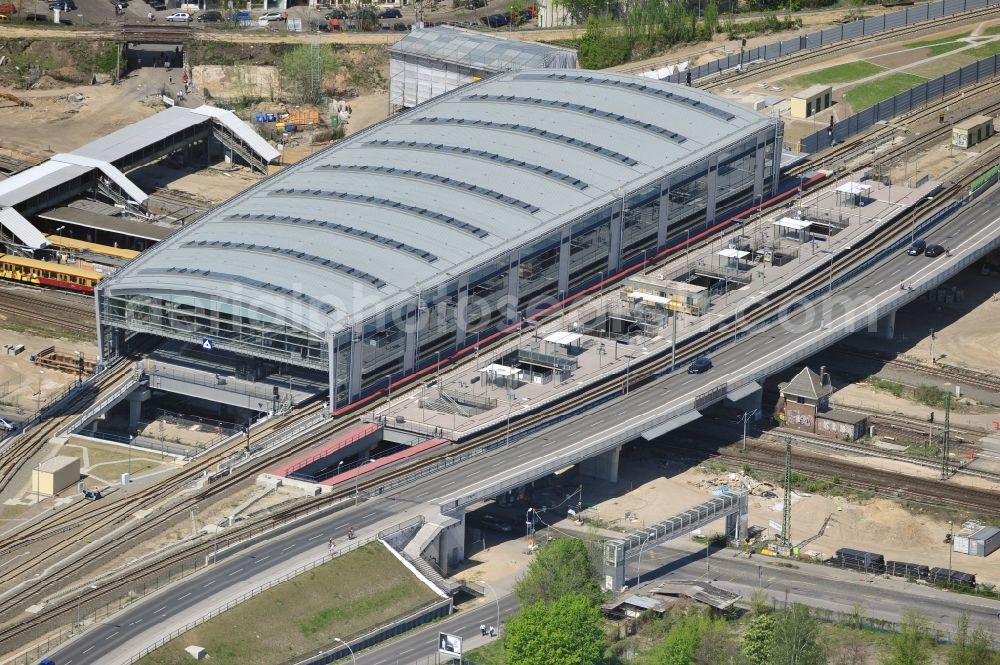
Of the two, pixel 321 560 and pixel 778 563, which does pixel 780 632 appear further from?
pixel 321 560

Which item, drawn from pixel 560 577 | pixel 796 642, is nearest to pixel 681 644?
pixel 796 642

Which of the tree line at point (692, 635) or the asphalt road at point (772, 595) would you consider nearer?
the tree line at point (692, 635)

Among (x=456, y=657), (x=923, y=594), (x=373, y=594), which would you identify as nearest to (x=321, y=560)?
(x=373, y=594)

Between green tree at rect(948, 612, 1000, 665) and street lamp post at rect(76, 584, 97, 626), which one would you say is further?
street lamp post at rect(76, 584, 97, 626)

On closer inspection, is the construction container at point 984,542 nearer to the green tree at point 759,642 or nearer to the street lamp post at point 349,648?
the green tree at point 759,642

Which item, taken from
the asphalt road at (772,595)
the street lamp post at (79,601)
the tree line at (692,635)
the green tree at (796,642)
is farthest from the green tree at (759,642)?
the street lamp post at (79,601)

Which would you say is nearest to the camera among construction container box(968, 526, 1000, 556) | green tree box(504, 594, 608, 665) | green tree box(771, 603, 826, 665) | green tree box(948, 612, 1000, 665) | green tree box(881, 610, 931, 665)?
green tree box(504, 594, 608, 665)

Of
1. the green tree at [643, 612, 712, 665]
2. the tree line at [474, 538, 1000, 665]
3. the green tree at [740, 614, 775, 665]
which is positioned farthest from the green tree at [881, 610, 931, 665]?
the green tree at [643, 612, 712, 665]

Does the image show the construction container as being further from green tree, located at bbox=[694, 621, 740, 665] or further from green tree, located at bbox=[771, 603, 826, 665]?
green tree, located at bbox=[771, 603, 826, 665]
